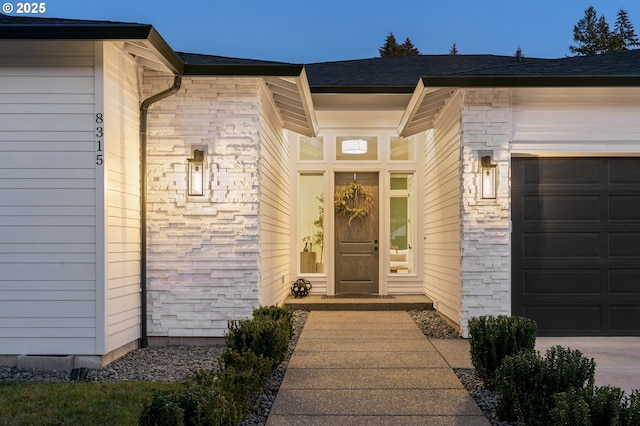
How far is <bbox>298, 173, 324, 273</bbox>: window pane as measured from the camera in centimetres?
1021

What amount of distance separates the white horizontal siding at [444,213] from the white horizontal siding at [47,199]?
161 inches

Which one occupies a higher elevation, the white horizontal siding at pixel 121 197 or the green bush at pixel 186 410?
the white horizontal siding at pixel 121 197

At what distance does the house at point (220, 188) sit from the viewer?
531cm

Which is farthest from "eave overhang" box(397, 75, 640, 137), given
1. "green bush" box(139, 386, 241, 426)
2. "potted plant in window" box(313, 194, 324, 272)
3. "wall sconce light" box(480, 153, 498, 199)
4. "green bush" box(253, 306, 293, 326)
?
"green bush" box(139, 386, 241, 426)

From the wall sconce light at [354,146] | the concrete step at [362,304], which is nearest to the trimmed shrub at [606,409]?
the concrete step at [362,304]

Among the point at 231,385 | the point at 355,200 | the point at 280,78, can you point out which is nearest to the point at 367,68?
the point at 355,200

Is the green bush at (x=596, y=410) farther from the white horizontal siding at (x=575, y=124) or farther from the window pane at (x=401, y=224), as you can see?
the window pane at (x=401, y=224)

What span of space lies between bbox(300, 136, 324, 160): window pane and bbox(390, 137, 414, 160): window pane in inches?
48.2

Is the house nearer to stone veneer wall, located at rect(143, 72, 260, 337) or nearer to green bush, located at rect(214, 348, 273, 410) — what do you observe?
stone veneer wall, located at rect(143, 72, 260, 337)

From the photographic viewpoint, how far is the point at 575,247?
692 cm

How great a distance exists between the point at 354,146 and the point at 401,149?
93 centimetres

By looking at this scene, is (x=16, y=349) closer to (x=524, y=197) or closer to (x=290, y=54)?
(x=524, y=197)

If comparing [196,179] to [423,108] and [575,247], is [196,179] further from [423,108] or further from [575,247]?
[575,247]

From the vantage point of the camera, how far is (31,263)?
532cm
